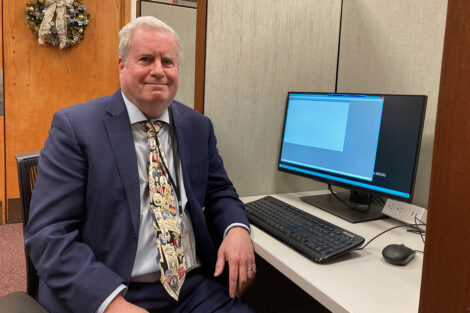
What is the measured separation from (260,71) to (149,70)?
1.61 feet

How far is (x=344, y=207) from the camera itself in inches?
54.4

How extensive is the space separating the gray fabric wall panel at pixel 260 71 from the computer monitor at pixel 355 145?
80 mm

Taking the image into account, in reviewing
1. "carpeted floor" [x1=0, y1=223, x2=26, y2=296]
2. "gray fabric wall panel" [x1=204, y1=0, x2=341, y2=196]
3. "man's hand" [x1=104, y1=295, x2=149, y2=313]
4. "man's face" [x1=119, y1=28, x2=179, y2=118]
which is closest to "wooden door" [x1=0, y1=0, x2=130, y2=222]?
"carpeted floor" [x1=0, y1=223, x2=26, y2=296]

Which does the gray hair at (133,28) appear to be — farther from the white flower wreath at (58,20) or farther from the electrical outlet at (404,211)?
the white flower wreath at (58,20)

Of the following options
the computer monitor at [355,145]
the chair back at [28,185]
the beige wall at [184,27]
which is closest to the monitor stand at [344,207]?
the computer monitor at [355,145]

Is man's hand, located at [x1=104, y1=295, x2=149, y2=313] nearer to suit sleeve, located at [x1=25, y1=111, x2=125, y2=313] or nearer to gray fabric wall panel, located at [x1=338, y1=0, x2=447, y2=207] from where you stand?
suit sleeve, located at [x1=25, y1=111, x2=125, y2=313]

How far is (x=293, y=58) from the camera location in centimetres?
150

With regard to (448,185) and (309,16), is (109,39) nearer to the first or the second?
(309,16)

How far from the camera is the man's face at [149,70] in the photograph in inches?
43.2

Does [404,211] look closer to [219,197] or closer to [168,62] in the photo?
[219,197]

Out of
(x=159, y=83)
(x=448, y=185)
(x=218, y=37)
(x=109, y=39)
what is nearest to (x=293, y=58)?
(x=218, y=37)

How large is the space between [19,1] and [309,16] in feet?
7.88

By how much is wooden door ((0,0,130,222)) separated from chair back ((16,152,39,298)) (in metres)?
2.22

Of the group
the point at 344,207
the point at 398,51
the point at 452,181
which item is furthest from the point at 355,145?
the point at 452,181
